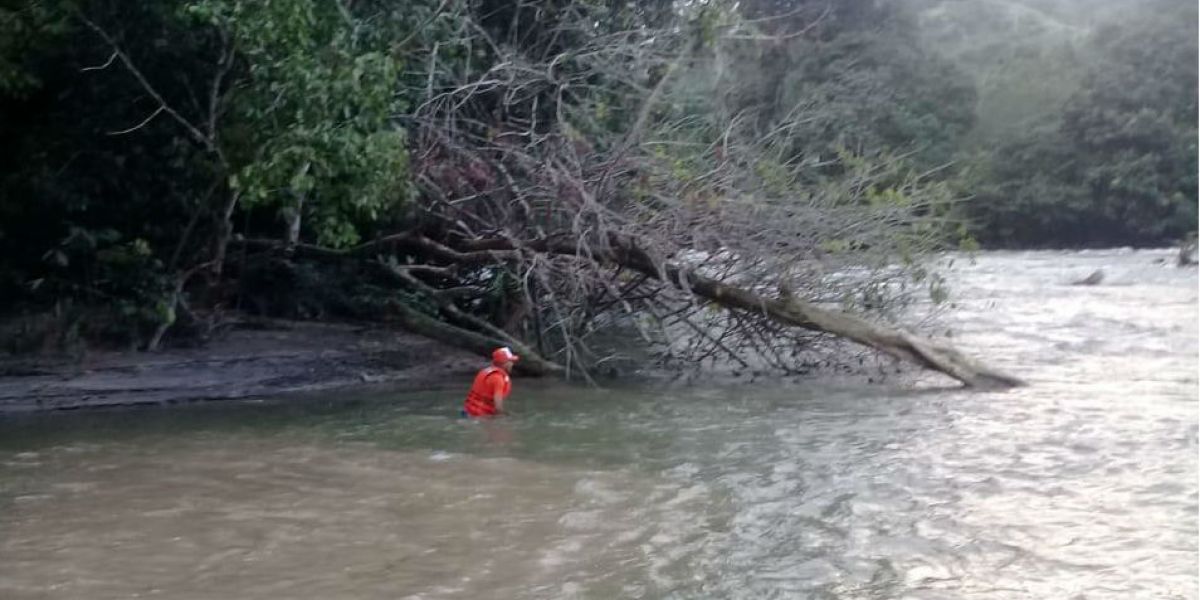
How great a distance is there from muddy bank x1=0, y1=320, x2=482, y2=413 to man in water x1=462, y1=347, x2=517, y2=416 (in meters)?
2.43

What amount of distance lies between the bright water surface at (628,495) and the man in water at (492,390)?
0.30 metres

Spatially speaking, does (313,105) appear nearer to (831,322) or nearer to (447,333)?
(447,333)

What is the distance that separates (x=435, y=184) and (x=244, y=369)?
283cm

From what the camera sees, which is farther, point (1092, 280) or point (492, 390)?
point (1092, 280)

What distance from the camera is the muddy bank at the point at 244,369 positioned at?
12.9 metres

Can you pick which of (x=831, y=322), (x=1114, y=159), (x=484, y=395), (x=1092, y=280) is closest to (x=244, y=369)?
(x=484, y=395)

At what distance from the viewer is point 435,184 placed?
14.3 metres

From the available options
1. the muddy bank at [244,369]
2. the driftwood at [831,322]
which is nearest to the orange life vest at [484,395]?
the driftwood at [831,322]

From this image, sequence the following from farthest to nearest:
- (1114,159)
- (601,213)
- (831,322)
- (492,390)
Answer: (1114,159), (831,322), (601,213), (492,390)

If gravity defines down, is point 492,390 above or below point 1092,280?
below

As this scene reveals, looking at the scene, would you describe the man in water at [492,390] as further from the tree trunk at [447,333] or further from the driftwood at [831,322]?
the tree trunk at [447,333]

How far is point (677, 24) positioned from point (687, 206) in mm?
3288

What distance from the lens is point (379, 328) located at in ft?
51.5

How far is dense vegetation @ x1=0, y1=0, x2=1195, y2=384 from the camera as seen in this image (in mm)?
11594
